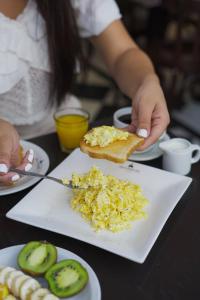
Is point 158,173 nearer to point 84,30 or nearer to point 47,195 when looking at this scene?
point 47,195

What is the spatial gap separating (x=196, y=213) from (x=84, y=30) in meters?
0.81

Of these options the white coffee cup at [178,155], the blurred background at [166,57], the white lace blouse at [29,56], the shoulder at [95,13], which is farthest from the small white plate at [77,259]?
the blurred background at [166,57]

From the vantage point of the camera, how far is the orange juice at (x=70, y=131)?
112 centimetres

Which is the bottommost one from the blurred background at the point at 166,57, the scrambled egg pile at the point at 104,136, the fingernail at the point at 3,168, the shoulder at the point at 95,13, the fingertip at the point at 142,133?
the blurred background at the point at 166,57

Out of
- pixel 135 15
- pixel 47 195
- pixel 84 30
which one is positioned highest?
pixel 84 30

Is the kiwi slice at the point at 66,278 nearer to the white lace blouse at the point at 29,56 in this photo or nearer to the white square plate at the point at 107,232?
the white square plate at the point at 107,232

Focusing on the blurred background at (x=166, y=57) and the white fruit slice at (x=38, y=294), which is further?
the blurred background at (x=166, y=57)

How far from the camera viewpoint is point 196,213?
89cm

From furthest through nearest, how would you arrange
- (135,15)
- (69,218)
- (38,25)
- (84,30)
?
(135,15) < (84,30) < (38,25) < (69,218)

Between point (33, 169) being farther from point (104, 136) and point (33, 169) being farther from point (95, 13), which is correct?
point (95, 13)

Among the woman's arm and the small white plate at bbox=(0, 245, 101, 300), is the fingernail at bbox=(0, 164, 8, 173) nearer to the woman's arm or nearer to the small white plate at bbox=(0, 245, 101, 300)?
the small white plate at bbox=(0, 245, 101, 300)

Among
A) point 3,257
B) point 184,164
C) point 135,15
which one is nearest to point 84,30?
point 184,164

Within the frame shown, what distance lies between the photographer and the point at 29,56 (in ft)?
4.17

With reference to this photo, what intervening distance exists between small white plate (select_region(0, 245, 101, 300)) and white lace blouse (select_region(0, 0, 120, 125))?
2.02 ft
